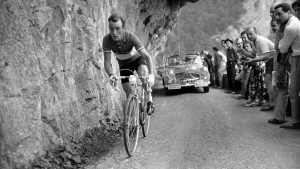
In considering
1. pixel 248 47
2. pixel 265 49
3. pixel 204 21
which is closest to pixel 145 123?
pixel 265 49

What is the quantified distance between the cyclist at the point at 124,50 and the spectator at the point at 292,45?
241 centimetres

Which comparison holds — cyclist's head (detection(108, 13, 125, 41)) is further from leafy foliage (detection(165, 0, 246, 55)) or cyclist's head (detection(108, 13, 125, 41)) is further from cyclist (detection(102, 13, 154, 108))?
leafy foliage (detection(165, 0, 246, 55))

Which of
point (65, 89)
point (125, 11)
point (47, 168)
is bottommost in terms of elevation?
point (47, 168)

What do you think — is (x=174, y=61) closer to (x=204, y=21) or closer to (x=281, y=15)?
(x=281, y=15)

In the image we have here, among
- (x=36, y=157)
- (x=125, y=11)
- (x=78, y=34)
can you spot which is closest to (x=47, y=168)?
(x=36, y=157)

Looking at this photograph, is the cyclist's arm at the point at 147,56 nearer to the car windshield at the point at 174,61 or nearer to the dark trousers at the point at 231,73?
the dark trousers at the point at 231,73

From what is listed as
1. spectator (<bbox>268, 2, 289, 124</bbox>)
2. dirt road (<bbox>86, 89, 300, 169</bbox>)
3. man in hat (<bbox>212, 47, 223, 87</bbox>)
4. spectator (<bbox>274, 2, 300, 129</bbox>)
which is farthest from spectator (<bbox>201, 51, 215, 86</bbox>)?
spectator (<bbox>274, 2, 300, 129</bbox>)

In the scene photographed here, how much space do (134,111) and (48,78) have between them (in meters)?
1.39

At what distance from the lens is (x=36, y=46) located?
5.37m

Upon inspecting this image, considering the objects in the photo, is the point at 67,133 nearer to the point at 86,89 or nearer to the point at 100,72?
the point at 86,89

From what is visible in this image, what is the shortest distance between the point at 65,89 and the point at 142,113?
4.42 ft

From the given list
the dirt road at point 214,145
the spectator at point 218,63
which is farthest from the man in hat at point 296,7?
the spectator at point 218,63

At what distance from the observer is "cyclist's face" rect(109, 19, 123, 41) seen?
556cm

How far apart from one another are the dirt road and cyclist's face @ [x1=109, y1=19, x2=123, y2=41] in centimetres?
184
